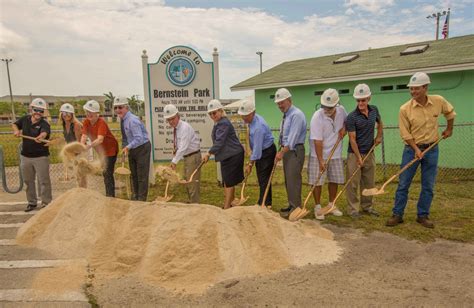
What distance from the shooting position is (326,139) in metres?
5.33

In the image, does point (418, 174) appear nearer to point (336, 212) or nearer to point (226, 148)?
point (336, 212)

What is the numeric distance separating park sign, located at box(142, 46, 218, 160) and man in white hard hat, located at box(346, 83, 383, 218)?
131 inches

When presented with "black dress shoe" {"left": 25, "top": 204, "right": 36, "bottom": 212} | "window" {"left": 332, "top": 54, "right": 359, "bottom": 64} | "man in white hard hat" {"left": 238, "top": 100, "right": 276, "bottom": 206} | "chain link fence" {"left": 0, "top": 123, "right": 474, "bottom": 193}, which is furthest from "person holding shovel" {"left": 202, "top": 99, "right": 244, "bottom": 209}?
"window" {"left": 332, "top": 54, "right": 359, "bottom": 64}

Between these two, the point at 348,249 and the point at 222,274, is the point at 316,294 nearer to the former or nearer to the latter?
the point at 222,274

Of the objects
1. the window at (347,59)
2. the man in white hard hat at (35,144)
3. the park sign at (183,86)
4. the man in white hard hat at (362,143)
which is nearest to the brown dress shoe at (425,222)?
the man in white hard hat at (362,143)

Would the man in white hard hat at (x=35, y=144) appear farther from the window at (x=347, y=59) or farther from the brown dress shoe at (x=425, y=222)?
the window at (x=347, y=59)

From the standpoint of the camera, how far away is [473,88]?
9.32 meters

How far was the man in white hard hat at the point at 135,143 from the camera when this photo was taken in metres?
5.76

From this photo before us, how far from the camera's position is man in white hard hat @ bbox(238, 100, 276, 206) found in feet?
17.7

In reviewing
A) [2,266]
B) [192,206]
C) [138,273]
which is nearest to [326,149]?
[192,206]

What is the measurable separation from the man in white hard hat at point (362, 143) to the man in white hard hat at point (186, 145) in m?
2.37

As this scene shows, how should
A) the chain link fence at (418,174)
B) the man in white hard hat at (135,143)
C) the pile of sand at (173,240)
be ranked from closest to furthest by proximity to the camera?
the pile of sand at (173,240) → the man in white hard hat at (135,143) → the chain link fence at (418,174)

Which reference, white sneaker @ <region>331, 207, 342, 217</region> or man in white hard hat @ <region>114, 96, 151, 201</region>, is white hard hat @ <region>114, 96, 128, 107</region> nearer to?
man in white hard hat @ <region>114, 96, 151, 201</region>

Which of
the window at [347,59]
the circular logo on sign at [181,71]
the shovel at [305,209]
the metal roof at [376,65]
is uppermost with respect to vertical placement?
the window at [347,59]
